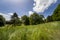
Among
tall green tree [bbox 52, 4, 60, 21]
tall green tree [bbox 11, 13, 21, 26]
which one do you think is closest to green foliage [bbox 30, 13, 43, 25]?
tall green tree [bbox 11, 13, 21, 26]

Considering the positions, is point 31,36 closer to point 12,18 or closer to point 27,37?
point 27,37

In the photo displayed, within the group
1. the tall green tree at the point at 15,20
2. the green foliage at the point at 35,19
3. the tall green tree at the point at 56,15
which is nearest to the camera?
the tall green tree at the point at 56,15

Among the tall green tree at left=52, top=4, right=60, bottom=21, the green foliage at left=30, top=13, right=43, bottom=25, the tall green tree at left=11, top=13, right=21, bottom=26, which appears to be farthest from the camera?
the green foliage at left=30, top=13, right=43, bottom=25

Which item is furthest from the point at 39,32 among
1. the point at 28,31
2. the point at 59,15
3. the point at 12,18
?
the point at 12,18

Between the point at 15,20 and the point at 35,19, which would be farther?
the point at 15,20

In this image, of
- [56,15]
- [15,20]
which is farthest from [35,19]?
[56,15]

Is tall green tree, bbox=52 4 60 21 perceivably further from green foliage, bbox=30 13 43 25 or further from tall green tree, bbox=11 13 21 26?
tall green tree, bbox=11 13 21 26

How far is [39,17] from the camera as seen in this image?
5794 centimetres

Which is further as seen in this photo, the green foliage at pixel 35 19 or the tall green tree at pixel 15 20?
the green foliage at pixel 35 19

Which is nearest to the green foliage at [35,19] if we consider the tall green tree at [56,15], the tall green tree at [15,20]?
the tall green tree at [15,20]

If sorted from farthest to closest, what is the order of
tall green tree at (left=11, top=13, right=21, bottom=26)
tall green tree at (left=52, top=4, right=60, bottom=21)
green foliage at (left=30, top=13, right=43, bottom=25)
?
green foliage at (left=30, top=13, right=43, bottom=25), tall green tree at (left=11, top=13, right=21, bottom=26), tall green tree at (left=52, top=4, right=60, bottom=21)

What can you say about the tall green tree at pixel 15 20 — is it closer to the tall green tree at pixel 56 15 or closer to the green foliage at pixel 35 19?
the green foliage at pixel 35 19

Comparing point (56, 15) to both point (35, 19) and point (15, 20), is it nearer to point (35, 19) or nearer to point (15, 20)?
point (35, 19)

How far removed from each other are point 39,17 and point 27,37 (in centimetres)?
5135
